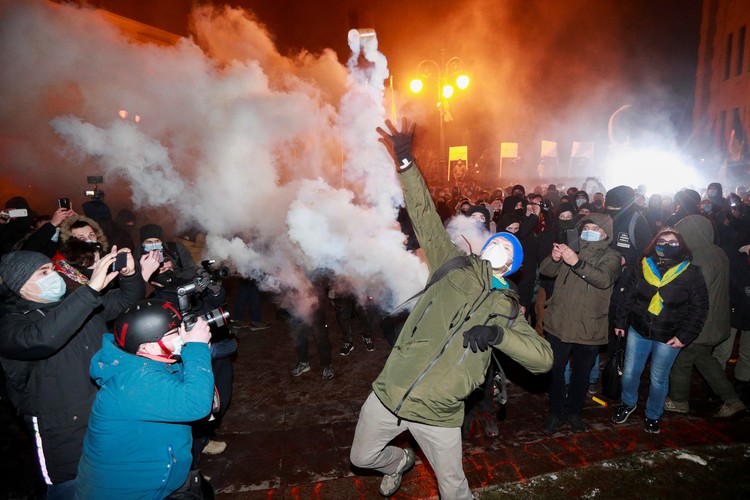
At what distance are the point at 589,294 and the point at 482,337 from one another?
2.40 metres

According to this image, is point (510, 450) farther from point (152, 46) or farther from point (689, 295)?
point (152, 46)

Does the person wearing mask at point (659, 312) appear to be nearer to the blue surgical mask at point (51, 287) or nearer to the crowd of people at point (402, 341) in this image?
the crowd of people at point (402, 341)

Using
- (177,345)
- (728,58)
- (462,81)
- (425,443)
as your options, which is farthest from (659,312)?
(728,58)

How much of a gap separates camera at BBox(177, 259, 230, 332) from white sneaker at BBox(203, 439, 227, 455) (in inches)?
64.6

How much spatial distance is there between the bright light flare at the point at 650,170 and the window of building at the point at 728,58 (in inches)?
264

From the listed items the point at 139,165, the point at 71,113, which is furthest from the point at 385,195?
the point at 71,113

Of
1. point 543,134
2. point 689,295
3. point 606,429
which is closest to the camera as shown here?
point 689,295

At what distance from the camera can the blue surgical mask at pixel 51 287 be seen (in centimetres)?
284

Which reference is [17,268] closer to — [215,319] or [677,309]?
[215,319]

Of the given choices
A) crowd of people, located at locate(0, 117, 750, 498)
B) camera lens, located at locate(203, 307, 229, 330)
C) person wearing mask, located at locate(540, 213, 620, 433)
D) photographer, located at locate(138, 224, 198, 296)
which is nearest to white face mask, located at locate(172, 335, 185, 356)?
crowd of people, located at locate(0, 117, 750, 498)

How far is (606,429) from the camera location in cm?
470

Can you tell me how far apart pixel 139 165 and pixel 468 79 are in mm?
8952

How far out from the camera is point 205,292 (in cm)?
413

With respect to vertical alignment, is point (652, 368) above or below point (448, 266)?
below
